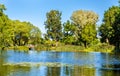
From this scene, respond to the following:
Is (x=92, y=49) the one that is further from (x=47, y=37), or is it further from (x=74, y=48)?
(x=47, y=37)

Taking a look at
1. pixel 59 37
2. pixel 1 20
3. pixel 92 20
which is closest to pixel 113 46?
pixel 92 20

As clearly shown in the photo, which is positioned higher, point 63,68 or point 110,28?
point 110,28

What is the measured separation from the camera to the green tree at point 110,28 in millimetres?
112481

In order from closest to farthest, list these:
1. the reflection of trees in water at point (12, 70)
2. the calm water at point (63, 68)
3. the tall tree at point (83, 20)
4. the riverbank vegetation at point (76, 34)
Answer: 1. the reflection of trees in water at point (12, 70)
2. the calm water at point (63, 68)
3. the riverbank vegetation at point (76, 34)
4. the tall tree at point (83, 20)

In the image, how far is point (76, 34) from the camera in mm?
124188

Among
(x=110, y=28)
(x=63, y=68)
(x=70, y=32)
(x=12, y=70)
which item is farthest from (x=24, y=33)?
(x=12, y=70)

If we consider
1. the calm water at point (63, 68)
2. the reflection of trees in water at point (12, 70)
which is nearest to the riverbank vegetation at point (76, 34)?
the calm water at point (63, 68)

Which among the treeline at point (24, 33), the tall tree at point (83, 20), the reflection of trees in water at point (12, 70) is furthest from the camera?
the treeline at point (24, 33)

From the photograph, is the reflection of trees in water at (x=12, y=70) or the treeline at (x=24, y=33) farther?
the treeline at (x=24, y=33)

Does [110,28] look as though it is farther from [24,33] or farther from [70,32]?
[24,33]

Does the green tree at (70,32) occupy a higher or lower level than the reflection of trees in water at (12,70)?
higher

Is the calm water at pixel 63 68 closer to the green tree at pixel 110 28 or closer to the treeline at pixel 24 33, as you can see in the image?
the green tree at pixel 110 28

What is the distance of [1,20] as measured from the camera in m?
77.4

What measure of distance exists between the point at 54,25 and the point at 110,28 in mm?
32535
